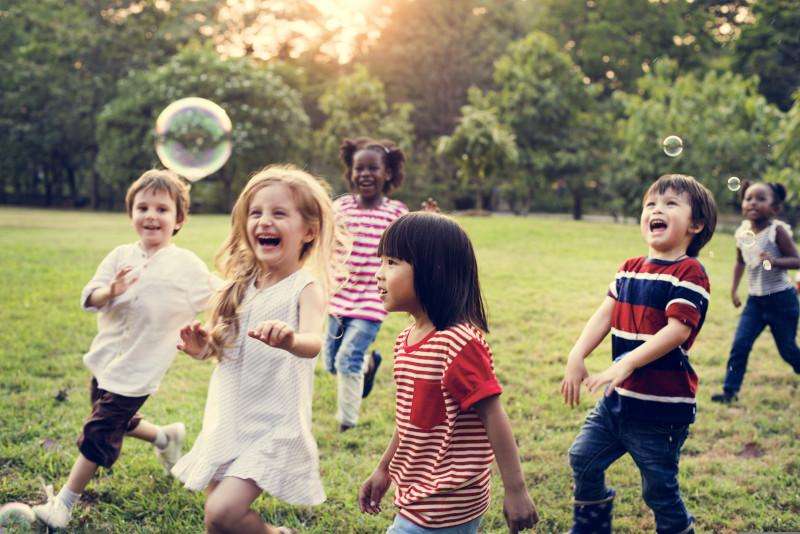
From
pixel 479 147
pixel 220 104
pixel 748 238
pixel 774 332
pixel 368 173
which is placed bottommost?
pixel 774 332

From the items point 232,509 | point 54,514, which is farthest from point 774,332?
point 54,514

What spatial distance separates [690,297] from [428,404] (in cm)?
120

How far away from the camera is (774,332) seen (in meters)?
5.99

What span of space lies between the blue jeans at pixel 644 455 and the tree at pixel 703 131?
22.7m

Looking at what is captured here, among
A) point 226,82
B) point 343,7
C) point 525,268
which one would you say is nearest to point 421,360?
point 525,268

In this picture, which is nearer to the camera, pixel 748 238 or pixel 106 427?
pixel 106 427

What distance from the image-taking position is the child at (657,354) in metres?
2.91

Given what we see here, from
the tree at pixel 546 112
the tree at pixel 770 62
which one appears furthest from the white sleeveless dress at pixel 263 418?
the tree at pixel 770 62

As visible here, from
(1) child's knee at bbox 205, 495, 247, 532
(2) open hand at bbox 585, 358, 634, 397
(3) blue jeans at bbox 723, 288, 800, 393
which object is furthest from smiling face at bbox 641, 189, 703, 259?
(3) blue jeans at bbox 723, 288, 800, 393

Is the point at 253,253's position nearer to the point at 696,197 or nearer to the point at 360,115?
the point at 696,197

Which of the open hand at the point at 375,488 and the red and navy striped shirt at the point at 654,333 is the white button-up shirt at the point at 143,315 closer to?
the open hand at the point at 375,488

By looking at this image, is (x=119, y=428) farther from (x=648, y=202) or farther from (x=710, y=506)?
(x=710, y=506)

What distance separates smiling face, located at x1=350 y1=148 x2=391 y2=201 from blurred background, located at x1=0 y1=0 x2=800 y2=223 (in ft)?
69.0

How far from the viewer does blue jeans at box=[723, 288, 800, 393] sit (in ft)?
19.3
